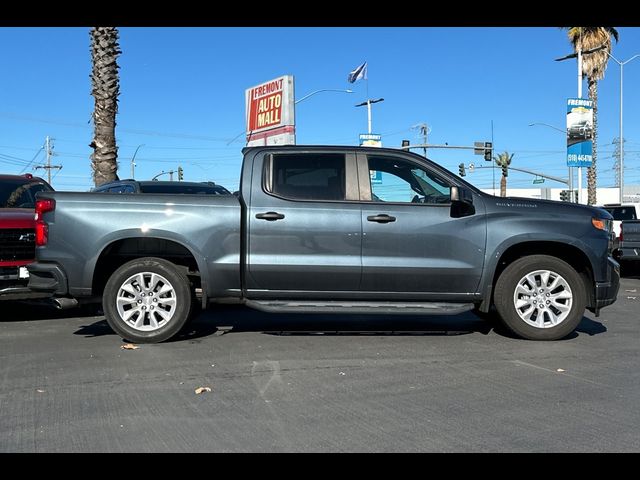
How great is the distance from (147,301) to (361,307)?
223cm

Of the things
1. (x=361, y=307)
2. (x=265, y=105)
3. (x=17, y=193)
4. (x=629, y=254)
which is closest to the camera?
(x=361, y=307)

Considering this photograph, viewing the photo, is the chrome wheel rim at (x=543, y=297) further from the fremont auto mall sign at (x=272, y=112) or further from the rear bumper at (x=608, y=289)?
the fremont auto mall sign at (x=272, y=112)

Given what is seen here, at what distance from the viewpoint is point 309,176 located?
6.70m

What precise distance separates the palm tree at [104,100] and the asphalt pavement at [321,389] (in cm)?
707

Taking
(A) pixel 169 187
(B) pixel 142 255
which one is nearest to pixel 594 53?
(A) pixel 169 187

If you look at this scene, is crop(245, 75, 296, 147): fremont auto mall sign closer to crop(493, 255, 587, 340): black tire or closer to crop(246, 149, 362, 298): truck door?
crop(246, 149, 362, 298): truck door

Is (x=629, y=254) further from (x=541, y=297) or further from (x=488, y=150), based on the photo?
(x=488, y=150)

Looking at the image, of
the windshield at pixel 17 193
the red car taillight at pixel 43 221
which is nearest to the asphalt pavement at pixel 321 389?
the red car taillight at pixel 43 221

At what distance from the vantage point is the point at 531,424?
4250mm

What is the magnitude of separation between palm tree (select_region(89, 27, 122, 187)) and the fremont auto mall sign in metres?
8.10

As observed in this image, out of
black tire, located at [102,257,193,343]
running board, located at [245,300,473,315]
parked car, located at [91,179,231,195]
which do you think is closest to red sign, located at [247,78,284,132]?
parked car, located at [91,179,231,195]

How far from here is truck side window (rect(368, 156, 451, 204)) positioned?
6652 mm

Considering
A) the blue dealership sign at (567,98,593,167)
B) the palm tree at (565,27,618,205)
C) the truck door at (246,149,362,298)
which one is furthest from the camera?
the palm tree at (565,27,618,205)
